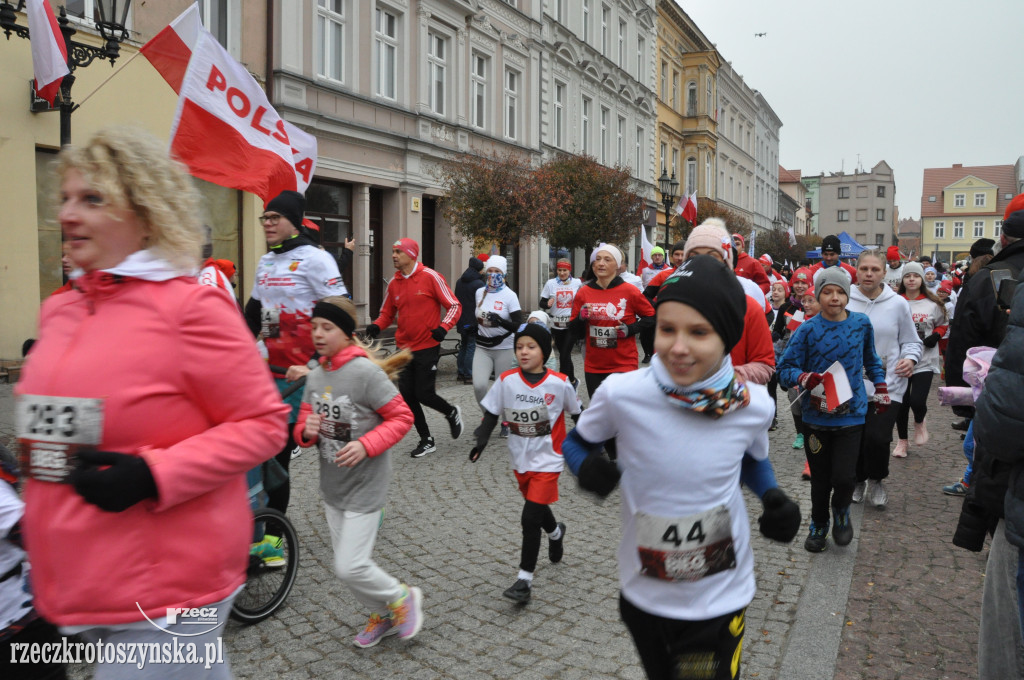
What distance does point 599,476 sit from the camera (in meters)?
2.25

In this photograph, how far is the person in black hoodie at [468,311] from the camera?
11.6 m

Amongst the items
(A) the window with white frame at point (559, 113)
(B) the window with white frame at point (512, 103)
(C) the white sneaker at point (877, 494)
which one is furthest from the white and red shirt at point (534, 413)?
(A) the window with white frame at point (559, 113)

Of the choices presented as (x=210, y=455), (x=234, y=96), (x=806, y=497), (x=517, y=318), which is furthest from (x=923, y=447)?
(x=210, y=455)

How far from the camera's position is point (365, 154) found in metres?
17.7

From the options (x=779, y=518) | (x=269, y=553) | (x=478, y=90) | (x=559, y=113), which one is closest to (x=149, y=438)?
(x=779, y=518)

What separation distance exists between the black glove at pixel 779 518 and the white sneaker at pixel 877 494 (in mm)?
4269

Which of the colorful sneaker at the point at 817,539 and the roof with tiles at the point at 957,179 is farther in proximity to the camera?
the roof with tiles at the point at 957,179

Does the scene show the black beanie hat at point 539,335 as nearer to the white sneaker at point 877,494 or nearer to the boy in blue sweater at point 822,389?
the boy in blue sweater at point 822,389

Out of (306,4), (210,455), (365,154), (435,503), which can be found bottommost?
(435,503)

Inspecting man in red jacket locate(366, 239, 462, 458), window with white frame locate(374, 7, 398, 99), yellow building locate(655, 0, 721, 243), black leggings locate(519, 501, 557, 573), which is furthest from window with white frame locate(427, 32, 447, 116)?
yellow building locate(655, 0, 721, 243)

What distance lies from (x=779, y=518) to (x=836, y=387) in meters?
2.57

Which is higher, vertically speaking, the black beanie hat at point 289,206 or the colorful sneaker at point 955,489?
the black beanie hat at point 289,206

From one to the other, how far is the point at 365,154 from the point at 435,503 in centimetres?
1319

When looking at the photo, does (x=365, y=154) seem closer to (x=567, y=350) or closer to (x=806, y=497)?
(x=567, y=350)
